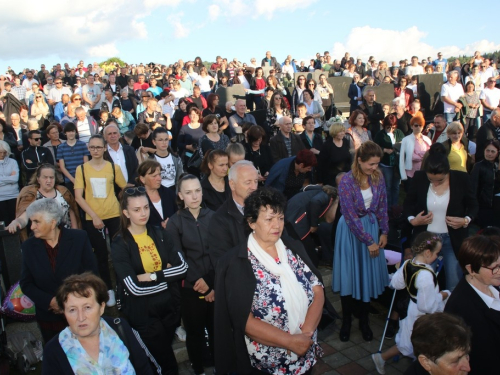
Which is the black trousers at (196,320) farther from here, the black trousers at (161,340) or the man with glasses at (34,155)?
the man with glasses at (34,155)

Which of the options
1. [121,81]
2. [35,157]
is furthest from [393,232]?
[121,81]

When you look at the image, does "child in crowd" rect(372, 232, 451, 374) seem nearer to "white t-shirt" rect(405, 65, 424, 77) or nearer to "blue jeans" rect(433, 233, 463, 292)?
"blue jeans" rect(433, 233, 463, 292)

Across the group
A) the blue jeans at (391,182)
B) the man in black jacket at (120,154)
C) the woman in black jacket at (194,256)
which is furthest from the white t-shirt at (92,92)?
the woman in black jacket at (194,256)

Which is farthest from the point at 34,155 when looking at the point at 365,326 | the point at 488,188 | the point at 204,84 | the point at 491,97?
the point at 491,97

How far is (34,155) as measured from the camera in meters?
6.81

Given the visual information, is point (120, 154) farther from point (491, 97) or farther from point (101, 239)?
point (491, 97)

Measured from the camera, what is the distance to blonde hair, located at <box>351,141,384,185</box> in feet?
14.3

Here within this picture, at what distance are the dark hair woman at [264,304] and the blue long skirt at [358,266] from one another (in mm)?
1719

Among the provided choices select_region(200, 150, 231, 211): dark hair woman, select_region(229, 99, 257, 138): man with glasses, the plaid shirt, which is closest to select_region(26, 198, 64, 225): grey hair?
select_region(200, 150, 231, 211): dark hair woman

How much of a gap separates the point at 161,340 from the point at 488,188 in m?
4.60

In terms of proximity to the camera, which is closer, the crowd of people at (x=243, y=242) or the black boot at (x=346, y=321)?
the crowd of people at (x=243, y=242)

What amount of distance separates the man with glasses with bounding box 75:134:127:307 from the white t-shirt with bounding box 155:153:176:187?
707 mm

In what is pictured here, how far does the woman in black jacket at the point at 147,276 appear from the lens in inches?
137

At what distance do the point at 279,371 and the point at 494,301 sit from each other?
1.55 metres
